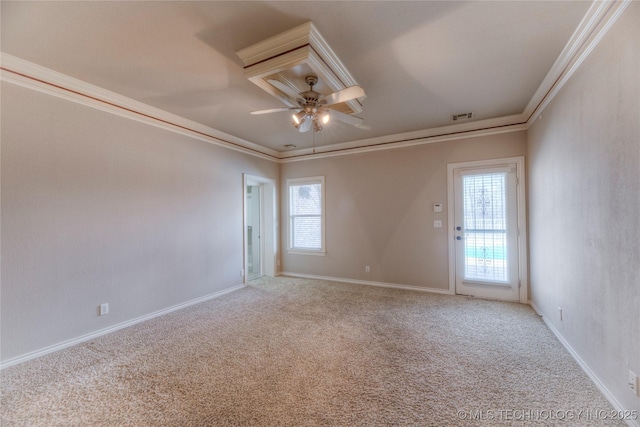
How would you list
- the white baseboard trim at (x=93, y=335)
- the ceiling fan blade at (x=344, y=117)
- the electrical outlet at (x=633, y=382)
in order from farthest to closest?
the ceiling fan blade at (x=344, y=117), the white baseboard trim at (x=93, y=335), the electrical outlet at (x=633, y=382)

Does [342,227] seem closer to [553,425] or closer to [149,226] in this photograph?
[149,226]

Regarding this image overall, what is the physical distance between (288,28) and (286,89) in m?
0.58

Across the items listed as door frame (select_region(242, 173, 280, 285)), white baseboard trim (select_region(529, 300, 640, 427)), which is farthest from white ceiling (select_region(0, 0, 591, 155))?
white baseboard trim (select_region(529, 300, 640, 427))

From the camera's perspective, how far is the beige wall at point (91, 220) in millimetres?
2316

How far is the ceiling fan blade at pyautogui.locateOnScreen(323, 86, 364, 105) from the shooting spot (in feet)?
6.95

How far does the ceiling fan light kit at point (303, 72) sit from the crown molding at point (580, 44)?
1.63 meters

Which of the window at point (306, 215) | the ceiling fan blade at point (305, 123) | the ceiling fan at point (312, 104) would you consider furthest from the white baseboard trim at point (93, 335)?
the ceiling fan blade at point (305, 123)

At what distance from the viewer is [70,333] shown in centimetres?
261

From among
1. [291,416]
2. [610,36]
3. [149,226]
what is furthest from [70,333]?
[610,36]

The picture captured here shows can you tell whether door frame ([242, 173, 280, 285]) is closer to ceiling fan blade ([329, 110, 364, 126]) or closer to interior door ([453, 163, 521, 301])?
ceiling fan blade ([329, 110, 364, 126])

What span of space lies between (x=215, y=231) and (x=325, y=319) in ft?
7.59

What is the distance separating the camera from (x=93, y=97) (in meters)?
2.79

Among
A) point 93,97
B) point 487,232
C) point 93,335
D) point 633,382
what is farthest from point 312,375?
point 93,97

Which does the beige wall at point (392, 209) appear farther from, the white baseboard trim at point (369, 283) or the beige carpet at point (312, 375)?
the beige carpet at point (312, 375)
